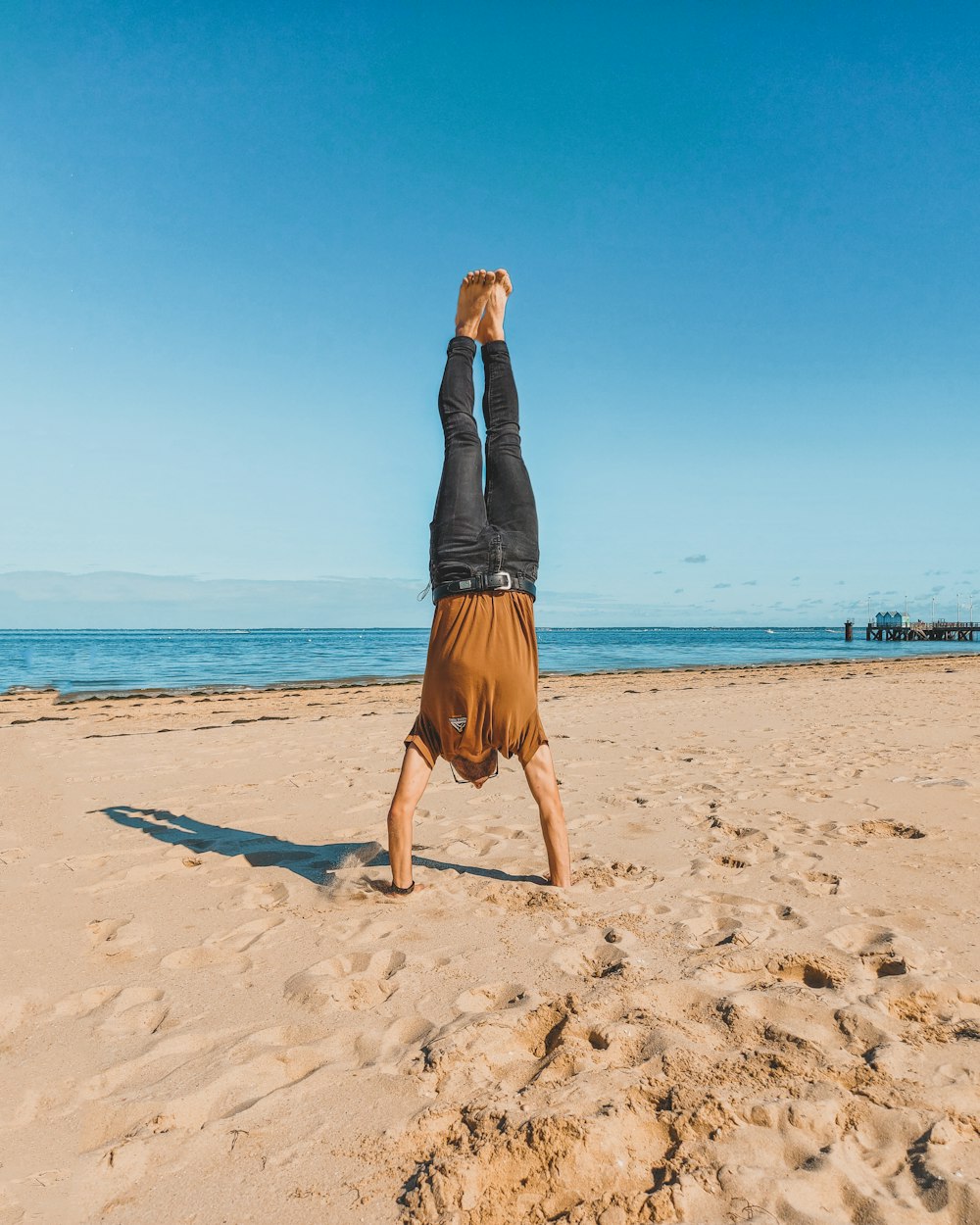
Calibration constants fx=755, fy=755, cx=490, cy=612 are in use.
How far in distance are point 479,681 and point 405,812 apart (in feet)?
2.58

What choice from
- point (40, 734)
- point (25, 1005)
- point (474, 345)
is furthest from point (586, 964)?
point (40, 734)

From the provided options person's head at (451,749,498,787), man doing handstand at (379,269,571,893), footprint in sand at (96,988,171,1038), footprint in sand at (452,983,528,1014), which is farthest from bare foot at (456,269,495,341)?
footprint in sand at (96,988,171,1038)

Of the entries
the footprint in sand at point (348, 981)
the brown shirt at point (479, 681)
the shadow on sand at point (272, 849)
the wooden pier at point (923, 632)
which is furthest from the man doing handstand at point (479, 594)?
the wooden pier at point (923, 632)

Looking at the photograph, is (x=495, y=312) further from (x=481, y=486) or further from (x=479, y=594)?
(x=479, y=594)

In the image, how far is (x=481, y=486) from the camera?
376 cm

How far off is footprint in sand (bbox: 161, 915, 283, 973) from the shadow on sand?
0.66m

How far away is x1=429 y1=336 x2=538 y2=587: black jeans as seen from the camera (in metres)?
3.70

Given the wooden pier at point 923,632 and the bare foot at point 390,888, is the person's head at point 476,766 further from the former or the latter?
the wooden pier at point 923,632

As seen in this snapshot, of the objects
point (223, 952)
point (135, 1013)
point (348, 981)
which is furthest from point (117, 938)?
point (348, 981)

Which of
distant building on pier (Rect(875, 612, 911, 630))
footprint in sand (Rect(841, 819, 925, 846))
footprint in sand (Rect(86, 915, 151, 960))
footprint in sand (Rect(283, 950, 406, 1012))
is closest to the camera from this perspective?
footprint in sand (Rect(283, 950, 406, 1012))

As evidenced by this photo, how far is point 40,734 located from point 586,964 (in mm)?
10422

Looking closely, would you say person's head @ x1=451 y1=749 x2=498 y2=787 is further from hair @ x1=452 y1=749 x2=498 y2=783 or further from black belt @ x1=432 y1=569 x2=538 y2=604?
black belt @ x1=432 y1=569 x2=538 y2=604

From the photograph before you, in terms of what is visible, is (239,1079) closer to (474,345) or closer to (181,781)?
(474,345)

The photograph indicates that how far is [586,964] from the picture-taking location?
308 cm
